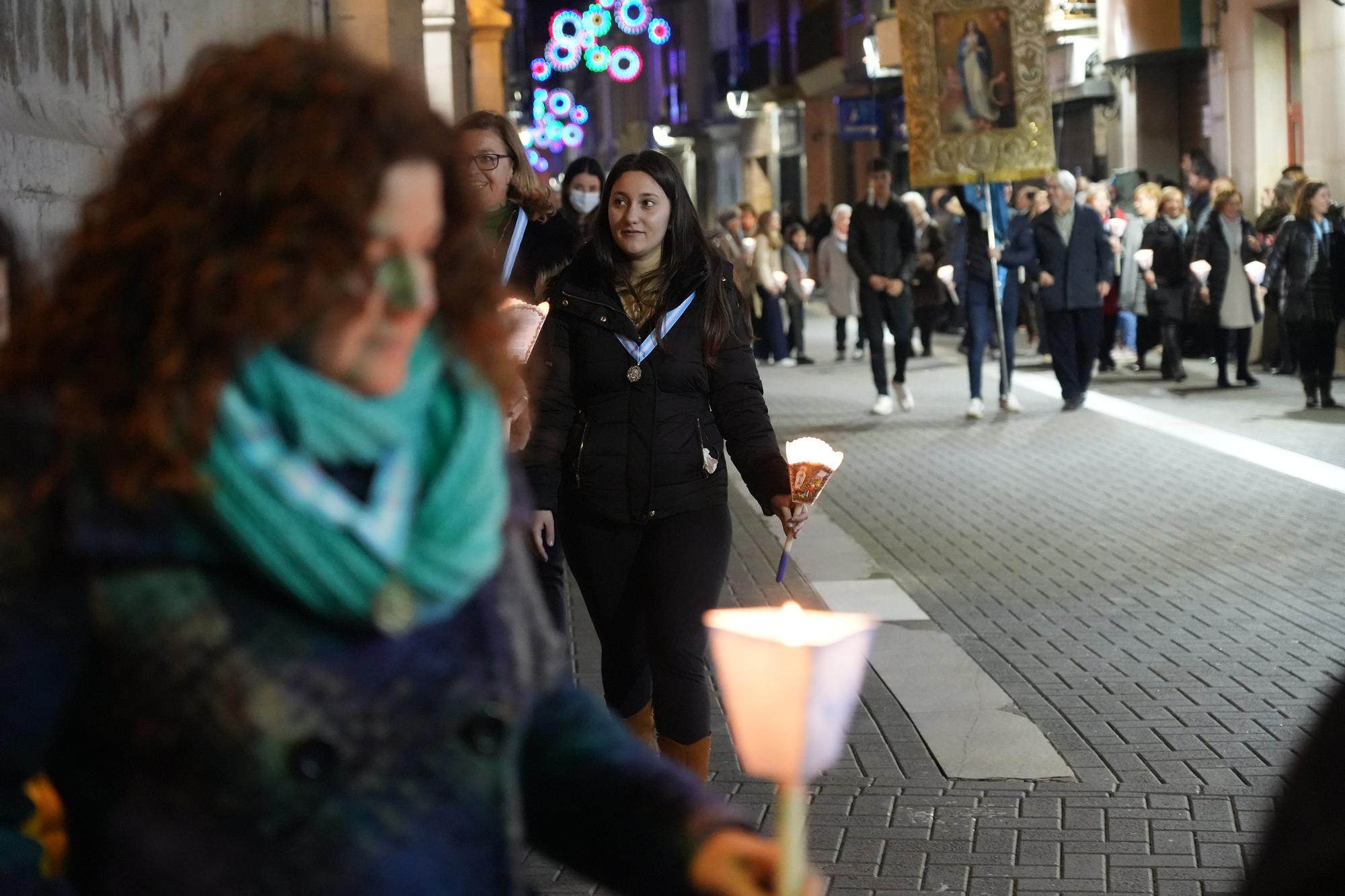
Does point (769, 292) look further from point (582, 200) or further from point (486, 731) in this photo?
point (486, 731)

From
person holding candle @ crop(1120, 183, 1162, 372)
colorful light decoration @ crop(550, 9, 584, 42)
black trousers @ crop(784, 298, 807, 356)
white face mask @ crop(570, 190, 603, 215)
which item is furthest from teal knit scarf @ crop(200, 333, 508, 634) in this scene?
colorful light decoration @ crop(550, 9, 584, 42)

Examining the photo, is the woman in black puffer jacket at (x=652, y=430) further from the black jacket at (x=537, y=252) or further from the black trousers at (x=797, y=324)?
the black trousers at (x=797, y=324)

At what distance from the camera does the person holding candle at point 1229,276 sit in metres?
18.8

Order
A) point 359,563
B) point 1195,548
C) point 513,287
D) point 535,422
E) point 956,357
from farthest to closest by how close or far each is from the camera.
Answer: point 956,357, point 1195,548, point 513,287, point 535,422, point 359,563

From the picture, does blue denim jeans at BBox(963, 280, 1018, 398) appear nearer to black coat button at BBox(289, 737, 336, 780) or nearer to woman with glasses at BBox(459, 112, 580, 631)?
woman with glasses at BBox(459, 112, 580, 631)

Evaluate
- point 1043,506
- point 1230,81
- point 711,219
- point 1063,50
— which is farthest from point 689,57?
point 1043,506

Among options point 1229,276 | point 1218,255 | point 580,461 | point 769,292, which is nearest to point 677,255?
point 580,461

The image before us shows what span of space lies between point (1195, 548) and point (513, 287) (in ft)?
18.0

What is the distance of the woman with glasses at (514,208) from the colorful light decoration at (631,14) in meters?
34.2

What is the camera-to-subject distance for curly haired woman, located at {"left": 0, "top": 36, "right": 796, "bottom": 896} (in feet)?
5.73

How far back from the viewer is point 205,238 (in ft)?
5.87

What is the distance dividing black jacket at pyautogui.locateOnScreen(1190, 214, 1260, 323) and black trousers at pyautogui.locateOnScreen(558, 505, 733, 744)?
47.1 ft

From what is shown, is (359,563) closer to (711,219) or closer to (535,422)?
(535,422)

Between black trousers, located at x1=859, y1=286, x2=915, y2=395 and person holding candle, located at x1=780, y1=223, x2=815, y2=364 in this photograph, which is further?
person holding candle, located at x1=780, y1=223, x2=815, y2=364
